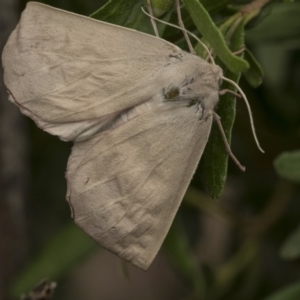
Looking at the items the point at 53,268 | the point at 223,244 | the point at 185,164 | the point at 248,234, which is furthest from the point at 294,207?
the point at 185,164

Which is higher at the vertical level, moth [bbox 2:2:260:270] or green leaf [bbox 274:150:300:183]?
moth [bbox 2:2:260:270]

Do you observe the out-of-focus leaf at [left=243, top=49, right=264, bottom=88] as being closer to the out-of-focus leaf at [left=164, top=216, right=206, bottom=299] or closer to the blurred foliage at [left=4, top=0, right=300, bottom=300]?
the blurred foliage at [left=4, top=0, right=300, bottom=300]

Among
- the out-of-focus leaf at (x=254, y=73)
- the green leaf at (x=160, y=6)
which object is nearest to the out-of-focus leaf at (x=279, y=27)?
the out-of-focus leaf at (x=254, y=73)

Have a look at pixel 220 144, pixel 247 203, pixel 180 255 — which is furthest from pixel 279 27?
pixel 247 203

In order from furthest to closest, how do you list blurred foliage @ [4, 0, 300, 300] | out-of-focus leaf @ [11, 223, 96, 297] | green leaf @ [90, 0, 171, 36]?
1. out-of-focus leaf @ [11, 223, 96, 297]
2. blurred foliage @ [4, 0, 300, 300]
3. green leaf @ [90, 0, 171, 36]

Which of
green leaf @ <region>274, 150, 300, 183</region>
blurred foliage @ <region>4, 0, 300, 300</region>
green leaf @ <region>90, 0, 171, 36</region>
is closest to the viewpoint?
green leaf @ <region>90, 0, 171, 36</region>

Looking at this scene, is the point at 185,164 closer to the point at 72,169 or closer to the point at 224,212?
the point at 72,169

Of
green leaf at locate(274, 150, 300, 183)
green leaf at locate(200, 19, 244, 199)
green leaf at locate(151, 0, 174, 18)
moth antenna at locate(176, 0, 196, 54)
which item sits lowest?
green leaf at locate(274, 150, 300, 183)

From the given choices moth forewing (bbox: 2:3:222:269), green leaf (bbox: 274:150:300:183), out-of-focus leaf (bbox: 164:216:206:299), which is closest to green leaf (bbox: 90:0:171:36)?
moth forewing (bbox: 2:3:222:269)

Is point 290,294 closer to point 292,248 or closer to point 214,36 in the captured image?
point 292,248
